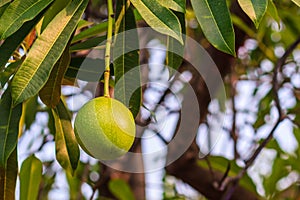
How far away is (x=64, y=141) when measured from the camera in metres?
1.00

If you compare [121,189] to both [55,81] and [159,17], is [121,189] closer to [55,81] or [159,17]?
[55,81]

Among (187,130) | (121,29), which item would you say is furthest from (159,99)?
(121,29)

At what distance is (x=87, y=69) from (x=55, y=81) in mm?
134

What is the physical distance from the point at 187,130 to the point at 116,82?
0.81 metres

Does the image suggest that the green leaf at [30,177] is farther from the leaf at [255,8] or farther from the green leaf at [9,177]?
the leaf at [255,8]

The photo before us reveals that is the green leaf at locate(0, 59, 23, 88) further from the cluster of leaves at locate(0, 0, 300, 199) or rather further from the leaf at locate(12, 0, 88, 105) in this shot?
the leaf at locate(12, 0, 88, 105)

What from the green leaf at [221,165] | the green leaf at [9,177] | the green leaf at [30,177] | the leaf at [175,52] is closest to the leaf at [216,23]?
the leaf at [175,52]

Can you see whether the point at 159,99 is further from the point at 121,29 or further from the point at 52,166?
the point at 121,29

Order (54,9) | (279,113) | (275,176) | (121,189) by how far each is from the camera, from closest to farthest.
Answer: (54,9) → (279,113) → (121,189) → (275,176)

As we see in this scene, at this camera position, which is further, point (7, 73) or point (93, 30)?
point (93, 30)

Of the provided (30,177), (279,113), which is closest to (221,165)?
(279,113)

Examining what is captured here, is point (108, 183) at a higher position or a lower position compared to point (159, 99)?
lower

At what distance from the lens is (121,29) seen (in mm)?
873

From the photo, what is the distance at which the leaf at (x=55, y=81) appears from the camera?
0.86 m
